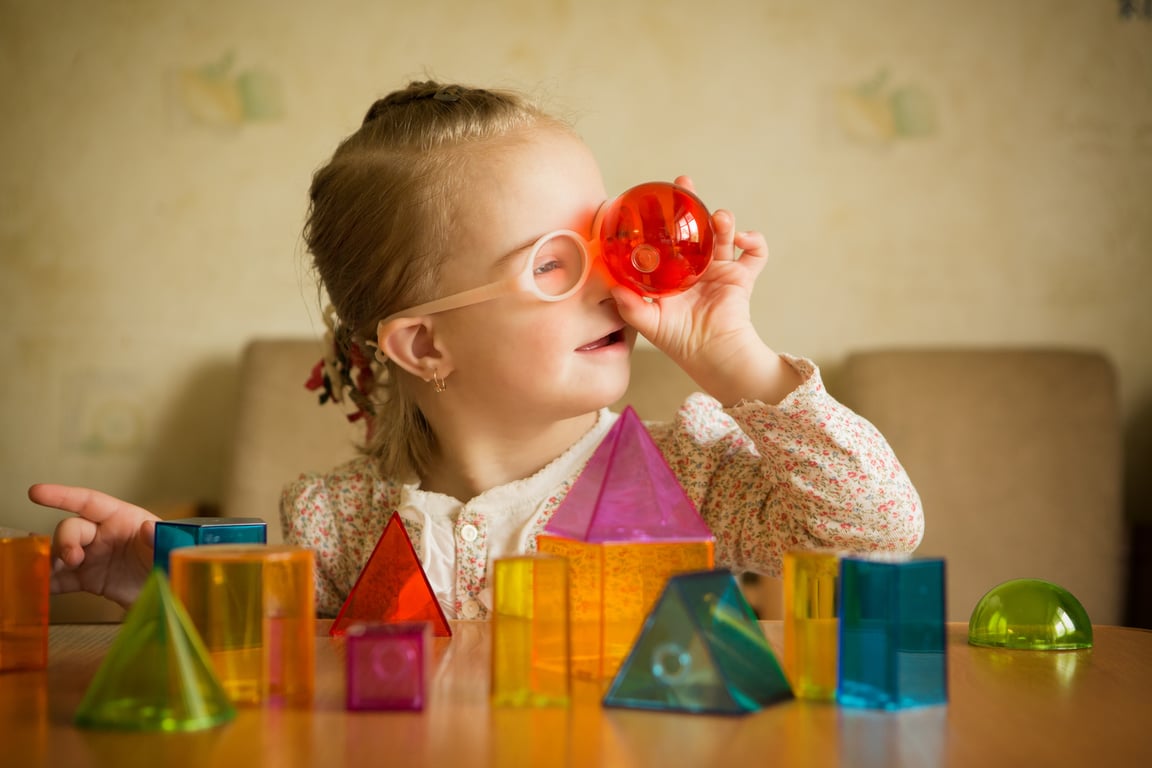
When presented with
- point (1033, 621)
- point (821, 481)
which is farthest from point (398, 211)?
point (1033, 621)

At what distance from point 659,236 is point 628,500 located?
0.35 meters

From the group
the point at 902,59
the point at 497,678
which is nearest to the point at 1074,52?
the point at 902,59

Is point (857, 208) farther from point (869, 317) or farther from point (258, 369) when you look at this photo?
point (258, 369)

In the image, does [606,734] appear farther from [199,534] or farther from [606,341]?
[606,341]

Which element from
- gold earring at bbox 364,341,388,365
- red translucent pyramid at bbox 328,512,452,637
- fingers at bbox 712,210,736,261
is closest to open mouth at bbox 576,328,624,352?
fingers at bbox 712,210,736,261

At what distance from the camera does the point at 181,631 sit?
1.57 ft

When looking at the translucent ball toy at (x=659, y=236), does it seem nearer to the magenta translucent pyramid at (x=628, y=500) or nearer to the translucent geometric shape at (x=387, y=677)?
the magenta translucent pyramid at (x=628, y=500)

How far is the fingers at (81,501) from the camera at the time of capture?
2.70 feet

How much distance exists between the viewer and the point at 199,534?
636mm

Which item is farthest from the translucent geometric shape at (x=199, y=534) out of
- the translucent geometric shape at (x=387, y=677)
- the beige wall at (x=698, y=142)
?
the beige wall at (x=698, y=142)

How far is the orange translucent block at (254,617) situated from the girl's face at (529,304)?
0.53 metres

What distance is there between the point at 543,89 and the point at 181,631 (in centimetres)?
198

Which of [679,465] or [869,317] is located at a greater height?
[869,317]

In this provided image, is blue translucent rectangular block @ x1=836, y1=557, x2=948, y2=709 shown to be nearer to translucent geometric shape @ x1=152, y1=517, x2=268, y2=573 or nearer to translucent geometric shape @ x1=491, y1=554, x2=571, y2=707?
translucent geometric shape @ x1=491, y1=554, x2=571, y2=707
